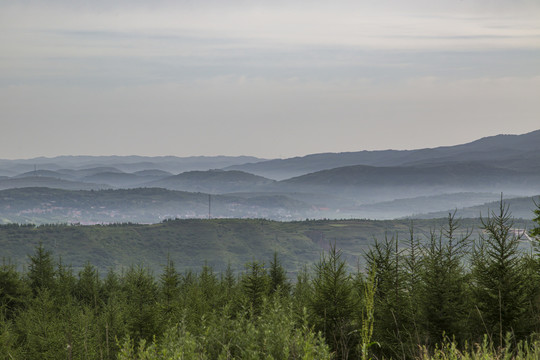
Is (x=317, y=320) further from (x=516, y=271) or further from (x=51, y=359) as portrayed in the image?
(x=51, y=359)

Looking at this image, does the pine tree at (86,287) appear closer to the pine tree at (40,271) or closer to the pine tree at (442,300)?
the pine tree at (40,271)

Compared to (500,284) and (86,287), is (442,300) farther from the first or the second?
(86,287)

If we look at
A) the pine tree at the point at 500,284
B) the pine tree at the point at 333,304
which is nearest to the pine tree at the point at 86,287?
the pine tree at the point at 333,304

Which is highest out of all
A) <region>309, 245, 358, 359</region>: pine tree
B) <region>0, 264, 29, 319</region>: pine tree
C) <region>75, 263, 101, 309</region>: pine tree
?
<region>309, 245, 358, 359</region>: pine tree

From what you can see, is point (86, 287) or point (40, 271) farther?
point (86, 287)

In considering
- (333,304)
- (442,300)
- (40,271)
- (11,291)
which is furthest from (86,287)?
(442,300)

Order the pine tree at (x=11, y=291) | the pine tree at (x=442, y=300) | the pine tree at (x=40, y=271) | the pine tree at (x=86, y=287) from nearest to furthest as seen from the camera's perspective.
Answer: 1. the pine tree at (x=442, y=300)
2. the pine tree at (x=11, y=291)
3. the pine tree at (x=40, y=271)
4. the pine tree at (x=86, y=287)

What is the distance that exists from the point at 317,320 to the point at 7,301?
125 ft

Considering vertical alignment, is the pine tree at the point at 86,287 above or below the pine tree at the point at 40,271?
below

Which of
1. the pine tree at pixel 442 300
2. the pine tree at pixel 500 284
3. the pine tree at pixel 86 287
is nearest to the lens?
the pine tree at pixel 500 284

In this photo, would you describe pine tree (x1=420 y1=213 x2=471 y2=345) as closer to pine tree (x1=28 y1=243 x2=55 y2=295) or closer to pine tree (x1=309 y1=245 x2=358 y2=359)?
pine tree (x1=309 y1=245 x2=358 y2=359)

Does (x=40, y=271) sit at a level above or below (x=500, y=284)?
below

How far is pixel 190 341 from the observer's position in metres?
10.8

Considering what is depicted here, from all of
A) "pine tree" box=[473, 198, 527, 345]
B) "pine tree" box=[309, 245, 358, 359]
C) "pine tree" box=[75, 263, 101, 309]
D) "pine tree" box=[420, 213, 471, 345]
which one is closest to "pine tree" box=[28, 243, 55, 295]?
"pine tree" box=[75, 263, 101, 309]
